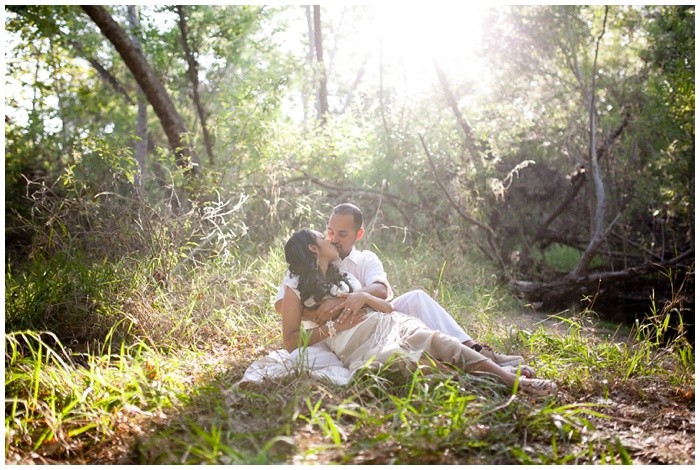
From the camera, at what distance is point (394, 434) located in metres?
2.74

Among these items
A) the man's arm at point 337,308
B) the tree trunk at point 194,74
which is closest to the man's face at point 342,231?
the man's arm at point 337,308

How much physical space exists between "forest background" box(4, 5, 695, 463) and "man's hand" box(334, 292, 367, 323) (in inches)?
16.7

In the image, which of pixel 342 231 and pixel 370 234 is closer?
pixel 342 231

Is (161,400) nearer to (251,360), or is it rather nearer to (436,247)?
(251,360)

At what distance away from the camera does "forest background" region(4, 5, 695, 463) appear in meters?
2.97

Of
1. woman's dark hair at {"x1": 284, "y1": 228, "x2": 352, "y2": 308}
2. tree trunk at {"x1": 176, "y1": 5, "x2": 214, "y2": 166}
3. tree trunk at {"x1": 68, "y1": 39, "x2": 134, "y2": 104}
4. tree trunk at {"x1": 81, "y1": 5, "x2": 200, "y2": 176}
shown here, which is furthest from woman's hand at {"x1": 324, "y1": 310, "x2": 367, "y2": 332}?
tree trunk at {"x1": 68, "y1": 39, "x2": 134, "y2": 104}

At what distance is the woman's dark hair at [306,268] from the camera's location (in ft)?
11.9

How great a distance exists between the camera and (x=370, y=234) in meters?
6.92

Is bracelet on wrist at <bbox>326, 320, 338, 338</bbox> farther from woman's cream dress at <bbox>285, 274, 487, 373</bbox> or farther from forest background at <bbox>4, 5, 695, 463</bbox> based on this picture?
forest background at <bbox>4, 5, 695, 463</bbox>

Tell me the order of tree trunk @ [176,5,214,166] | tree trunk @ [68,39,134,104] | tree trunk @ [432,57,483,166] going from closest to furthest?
tree trunk @ [432,57,483,166] < tree trunk @ [176,5,214,166] < tree trunk @ [68,39,134,104]

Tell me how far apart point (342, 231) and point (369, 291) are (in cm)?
41

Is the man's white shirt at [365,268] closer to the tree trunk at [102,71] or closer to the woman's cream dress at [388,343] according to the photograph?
the woman's cream dress at [388,343]

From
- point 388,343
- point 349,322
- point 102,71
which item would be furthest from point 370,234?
point 102,71

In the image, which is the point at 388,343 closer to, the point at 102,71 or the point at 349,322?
the point at 349,322
